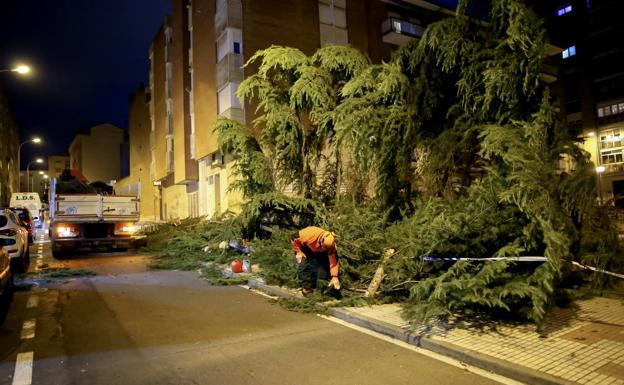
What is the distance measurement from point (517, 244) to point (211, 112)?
23.1 meters

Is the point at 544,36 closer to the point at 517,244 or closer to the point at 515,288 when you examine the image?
the point at 517,244

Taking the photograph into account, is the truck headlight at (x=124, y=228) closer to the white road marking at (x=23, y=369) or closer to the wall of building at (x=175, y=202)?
the white road marking at (x=23, y=369)

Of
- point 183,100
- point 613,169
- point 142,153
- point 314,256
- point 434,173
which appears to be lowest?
point 314,256

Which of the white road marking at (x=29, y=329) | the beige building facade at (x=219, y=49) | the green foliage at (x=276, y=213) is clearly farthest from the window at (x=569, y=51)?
the white road marking at (x=29, y=329)

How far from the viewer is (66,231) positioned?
14.3 meters

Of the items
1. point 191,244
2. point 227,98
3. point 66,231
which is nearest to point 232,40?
point 227,98

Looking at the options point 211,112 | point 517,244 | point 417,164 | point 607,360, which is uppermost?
point 211,112

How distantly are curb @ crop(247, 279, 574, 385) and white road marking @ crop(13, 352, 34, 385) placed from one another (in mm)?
3964

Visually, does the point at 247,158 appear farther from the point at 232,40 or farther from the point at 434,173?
the point at 232,40

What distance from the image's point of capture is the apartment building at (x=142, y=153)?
4581 centimetres

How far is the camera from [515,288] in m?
5.45

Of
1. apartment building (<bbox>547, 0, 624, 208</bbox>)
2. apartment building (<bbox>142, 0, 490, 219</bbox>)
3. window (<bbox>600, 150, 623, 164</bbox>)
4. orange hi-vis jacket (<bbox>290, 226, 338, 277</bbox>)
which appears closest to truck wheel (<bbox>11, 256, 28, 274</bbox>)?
orange hi-vis jacket (<bbox>290, 226, 338, 277</bbox>)

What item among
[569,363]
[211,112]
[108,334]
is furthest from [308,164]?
[211,112]

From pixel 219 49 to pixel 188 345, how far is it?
23288 millimetres
